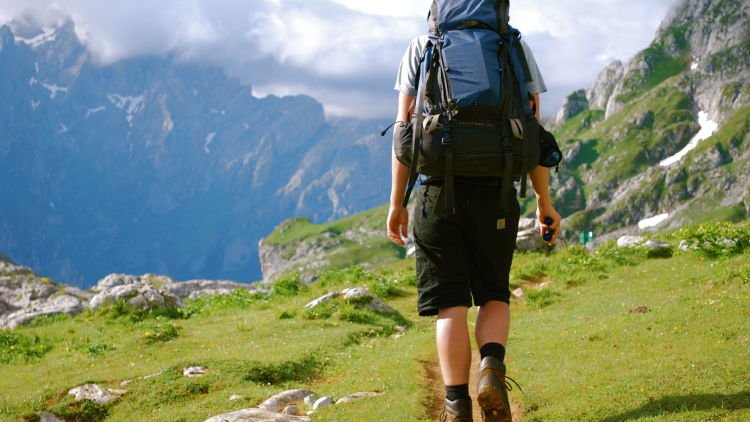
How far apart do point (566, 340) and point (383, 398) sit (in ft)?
15.6

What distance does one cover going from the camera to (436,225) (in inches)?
283

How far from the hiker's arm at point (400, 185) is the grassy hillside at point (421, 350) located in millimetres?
3126

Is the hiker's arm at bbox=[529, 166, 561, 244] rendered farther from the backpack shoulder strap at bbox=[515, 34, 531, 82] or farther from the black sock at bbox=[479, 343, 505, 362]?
the black sock at bbox=[479, 343, 505, 362]

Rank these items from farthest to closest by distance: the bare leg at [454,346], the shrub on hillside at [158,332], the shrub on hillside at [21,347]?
the shrub on hillside at [21,347] < the shrub on hillside at [158,332] < the bare leg at [454,346]

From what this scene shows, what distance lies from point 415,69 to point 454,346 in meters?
3.06

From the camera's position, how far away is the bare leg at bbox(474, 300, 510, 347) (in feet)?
24.2

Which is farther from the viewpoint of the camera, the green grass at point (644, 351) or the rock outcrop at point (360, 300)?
the rock outcrop at point (360, 300)

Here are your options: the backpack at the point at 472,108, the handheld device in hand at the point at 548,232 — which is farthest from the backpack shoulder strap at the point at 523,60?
the handheld device in hand at the point at 548,232

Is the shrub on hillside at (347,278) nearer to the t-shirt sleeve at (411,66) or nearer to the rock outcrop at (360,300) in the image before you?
the rock outcrop at (360,300)

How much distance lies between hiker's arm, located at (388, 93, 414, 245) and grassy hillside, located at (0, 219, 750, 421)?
10.3 feet

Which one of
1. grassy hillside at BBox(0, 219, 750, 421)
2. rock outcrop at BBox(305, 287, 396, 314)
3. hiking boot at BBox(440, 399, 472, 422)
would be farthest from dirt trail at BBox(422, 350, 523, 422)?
rock outcrop at BBox(305, 287, 396, 314)

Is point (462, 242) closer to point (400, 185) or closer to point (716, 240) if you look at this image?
point (400, 185)

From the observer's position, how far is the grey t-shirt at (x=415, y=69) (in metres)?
7.55

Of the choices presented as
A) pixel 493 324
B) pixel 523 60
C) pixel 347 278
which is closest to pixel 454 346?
pixel 493 324
